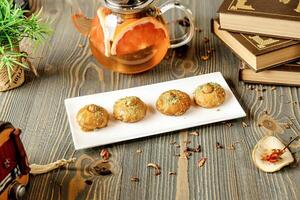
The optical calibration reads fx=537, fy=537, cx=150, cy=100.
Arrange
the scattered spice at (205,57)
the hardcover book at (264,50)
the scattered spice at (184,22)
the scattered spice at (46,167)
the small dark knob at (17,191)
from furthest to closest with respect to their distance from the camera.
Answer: the scattered spice at (184,22) → the scattered spice at (205,57) → the hardcover book at (264,50) → the scattered spice at (46,167) → the small dark knob at (17,191)

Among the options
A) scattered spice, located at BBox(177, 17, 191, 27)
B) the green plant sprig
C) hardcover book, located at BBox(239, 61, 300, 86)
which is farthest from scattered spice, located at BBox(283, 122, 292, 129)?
the green plant sprig

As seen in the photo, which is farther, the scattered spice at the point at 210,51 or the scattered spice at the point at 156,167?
the scattered spice at the point at 210,51

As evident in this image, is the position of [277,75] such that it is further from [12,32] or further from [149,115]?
[12,32]

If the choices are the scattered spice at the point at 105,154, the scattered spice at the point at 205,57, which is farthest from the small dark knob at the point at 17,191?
the scattered spice at the point at 205,57

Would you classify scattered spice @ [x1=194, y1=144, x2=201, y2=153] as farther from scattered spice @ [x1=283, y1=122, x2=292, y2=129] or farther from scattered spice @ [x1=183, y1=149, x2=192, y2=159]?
scattered spice @ [x1=283, y1=122, x2=292, y2=129]

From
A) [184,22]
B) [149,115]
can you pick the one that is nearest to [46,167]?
[149,115]

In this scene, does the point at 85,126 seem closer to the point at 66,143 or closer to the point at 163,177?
the point at 66,143

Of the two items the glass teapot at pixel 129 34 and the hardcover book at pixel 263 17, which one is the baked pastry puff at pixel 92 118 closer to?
the glass teapot at pixel 129 34
